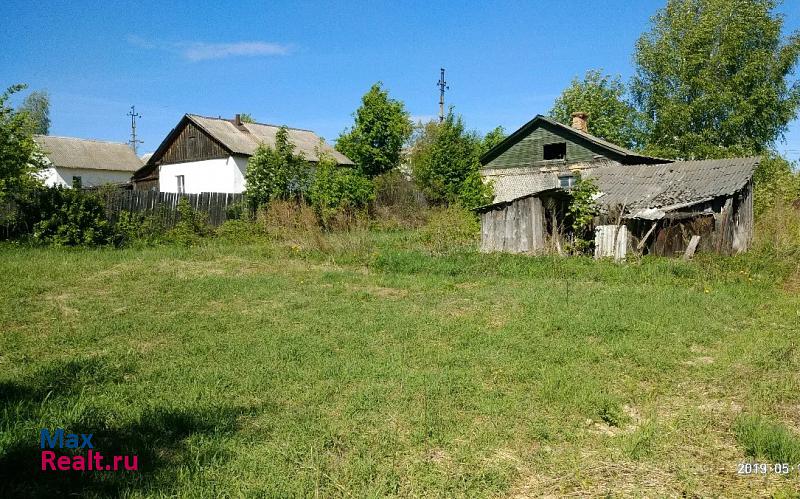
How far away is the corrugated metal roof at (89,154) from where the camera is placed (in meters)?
37.0

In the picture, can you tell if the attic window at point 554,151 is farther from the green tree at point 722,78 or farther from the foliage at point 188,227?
the foliage at point 188,227

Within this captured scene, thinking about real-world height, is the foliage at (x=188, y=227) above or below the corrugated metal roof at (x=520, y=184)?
below

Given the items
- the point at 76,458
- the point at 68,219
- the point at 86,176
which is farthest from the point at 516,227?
the point at 86,176

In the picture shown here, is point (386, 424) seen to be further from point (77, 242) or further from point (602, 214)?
point (77, 242)

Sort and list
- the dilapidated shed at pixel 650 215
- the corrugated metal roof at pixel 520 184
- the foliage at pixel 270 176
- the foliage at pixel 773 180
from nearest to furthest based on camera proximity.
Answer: the dilapidated shed at pixel 650 215
the foliage at pixel 270 176
the foliage at pixel 773 180
the corrugated metal roof at pixel 520 184

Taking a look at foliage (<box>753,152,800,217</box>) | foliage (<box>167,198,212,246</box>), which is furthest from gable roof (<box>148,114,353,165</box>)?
foliage (<box>753,152,800,217</box>)

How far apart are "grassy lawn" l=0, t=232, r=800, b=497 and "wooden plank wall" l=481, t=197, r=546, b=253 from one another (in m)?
5.94

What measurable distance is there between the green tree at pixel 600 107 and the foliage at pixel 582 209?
22.4 meters

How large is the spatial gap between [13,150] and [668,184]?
19726mm

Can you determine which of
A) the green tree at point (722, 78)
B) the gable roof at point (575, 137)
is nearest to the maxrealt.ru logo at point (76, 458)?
the gable roof at point (575, 137)

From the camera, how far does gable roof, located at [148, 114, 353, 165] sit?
26.2 m

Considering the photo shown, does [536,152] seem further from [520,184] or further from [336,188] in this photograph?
[336,188]

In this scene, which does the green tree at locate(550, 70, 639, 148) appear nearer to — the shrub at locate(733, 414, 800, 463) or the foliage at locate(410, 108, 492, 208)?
the foliage at locate(410, 108, 492, 208)

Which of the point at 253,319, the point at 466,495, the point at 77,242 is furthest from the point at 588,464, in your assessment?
the point at 77,242
